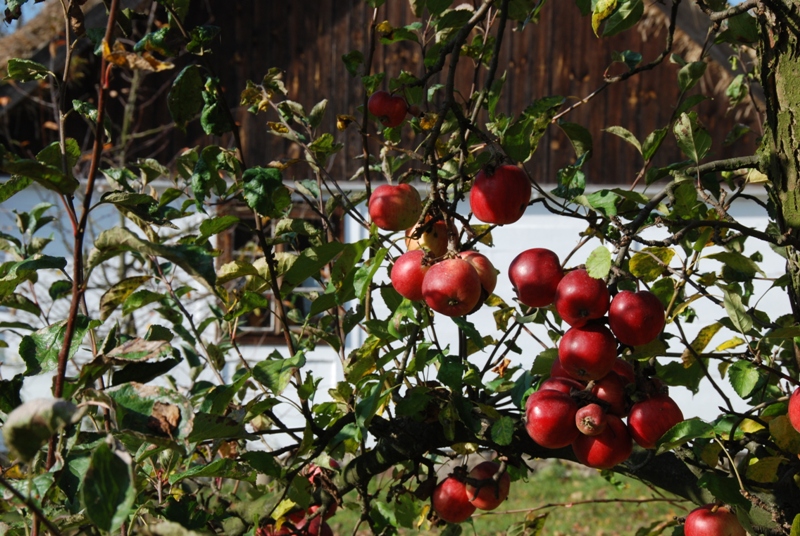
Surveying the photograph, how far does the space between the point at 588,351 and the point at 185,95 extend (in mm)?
791

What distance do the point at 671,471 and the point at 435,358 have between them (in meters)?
0.52

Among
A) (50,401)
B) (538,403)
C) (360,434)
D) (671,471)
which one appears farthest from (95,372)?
(671,471)

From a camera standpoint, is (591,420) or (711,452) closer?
(591,420)

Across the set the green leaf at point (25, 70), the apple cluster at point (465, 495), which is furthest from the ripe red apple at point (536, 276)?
the green leaf at point (25, 70)

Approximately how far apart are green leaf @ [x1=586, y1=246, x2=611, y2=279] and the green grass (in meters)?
4.31

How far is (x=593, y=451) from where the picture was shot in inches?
46.0

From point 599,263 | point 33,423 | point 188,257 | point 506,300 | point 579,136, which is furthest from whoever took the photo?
point 506,300

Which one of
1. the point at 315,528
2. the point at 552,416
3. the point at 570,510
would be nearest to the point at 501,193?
the point at 552,416

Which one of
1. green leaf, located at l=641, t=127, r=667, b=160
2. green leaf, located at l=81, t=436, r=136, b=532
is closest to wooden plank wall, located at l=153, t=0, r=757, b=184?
green leaf, located at l=641, t=127, r=667, b=160

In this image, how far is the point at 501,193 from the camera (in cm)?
121

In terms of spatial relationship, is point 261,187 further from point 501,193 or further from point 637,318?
point 637,318

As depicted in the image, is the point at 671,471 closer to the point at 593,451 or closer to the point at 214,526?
the point at 593,451

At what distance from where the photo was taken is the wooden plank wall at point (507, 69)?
653cm

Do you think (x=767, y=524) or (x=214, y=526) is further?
(x=214, y=526)
